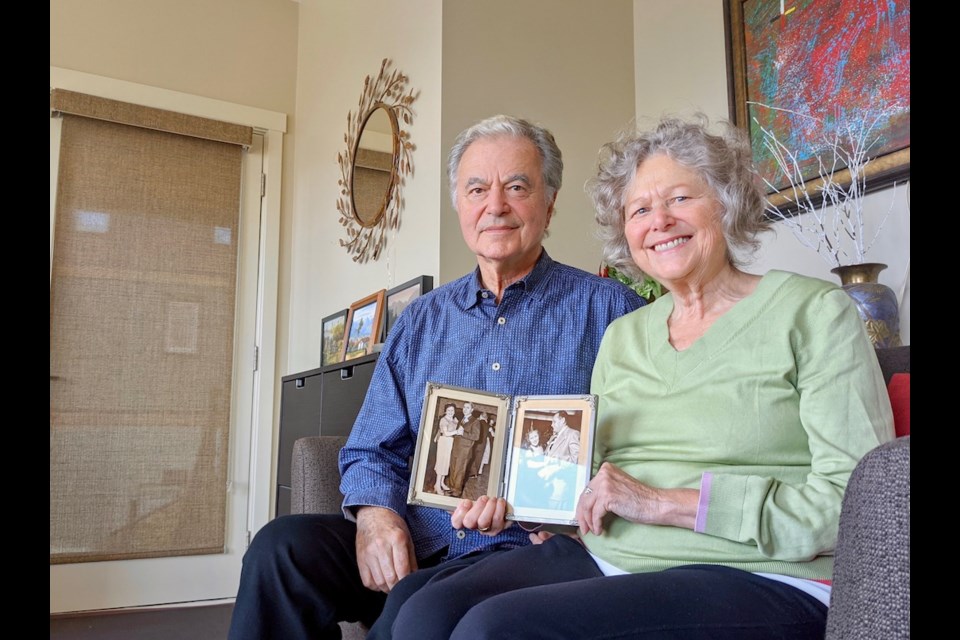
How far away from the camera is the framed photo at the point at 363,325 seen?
295cm

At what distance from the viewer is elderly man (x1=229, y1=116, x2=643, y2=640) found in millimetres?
1297

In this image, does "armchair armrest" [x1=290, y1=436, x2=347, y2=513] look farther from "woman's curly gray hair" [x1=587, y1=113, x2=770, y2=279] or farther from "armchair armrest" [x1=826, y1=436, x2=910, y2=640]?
"armchair armrest" [x1=826, y1=436, x2=910, y2=640]

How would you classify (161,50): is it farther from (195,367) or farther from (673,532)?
(673,532)

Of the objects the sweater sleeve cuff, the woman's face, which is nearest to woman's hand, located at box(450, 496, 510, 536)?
the sweater sleeve cuff

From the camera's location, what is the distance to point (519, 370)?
4.83ft

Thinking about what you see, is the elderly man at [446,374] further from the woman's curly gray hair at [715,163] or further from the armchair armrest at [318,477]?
the woman's curly gray hair at [715,163]

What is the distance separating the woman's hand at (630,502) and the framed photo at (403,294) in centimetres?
147

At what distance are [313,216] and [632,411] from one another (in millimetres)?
3109

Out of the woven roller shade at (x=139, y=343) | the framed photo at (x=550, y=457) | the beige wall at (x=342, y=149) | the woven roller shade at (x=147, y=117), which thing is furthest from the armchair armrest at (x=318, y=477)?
the woven roller shade at (x=147, y=117)

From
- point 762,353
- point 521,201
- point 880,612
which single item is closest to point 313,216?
point 521,201

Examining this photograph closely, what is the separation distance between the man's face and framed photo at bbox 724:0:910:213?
0.92m

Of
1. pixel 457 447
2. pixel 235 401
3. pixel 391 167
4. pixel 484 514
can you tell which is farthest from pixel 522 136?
pixel 235 401

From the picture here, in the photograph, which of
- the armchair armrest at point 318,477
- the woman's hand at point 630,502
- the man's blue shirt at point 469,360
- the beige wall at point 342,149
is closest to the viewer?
the woman's hand at point 630,502

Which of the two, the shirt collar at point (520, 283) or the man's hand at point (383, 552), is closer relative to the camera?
the man's hand at point (383, 552)
